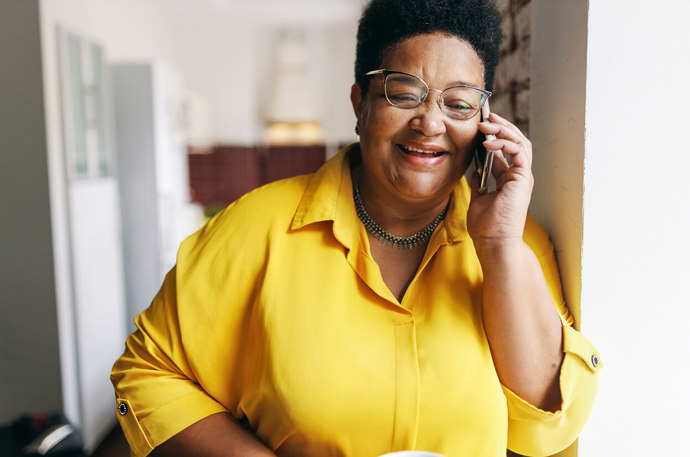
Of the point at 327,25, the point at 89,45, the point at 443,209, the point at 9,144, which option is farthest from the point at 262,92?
the point at 443,209

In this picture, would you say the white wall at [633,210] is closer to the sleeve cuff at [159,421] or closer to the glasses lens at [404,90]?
the glasses lens at [404,90]

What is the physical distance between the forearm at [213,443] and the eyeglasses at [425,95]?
27.8 inches

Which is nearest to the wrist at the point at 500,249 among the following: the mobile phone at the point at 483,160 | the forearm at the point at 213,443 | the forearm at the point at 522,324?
the forearm at the point at 522,324

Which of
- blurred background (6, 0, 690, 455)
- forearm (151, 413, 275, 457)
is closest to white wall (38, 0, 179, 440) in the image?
blurred background (6, 0, 690, 455)

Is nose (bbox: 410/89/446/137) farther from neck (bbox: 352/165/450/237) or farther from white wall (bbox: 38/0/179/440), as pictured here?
white wall (bbox: 38/0/179/440)

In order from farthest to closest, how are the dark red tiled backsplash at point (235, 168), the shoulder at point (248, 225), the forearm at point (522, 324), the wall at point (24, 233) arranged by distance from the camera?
the dark red tiled backsplash at point (235, 168)
the wall at point (24, 233)
the shoulder at point (248, 225)
the forearm at point (522, 324)

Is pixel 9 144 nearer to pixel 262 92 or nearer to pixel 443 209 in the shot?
pixel 443 209

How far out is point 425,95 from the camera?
3.46 feet

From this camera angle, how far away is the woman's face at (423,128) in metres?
1.06

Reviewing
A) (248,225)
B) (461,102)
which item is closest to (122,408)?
(248,225)

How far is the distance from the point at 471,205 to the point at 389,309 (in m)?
0.27

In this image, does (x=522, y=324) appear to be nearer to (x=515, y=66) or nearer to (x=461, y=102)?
(x=461, y=102)

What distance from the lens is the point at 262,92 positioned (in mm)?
6840

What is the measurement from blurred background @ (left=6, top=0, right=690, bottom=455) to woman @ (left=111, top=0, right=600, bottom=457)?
0.48 ft
